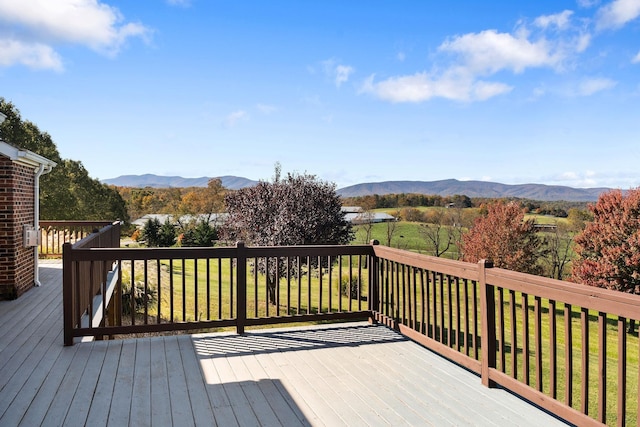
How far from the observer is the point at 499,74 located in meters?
23.7

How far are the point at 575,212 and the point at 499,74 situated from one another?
1078 centimetres

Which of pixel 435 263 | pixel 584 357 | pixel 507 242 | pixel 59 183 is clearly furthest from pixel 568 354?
pixel 59 183

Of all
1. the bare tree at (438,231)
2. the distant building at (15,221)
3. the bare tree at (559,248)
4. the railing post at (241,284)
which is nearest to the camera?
the railing post at (241,284)

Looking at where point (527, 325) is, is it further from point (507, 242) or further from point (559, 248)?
point (559, 248)

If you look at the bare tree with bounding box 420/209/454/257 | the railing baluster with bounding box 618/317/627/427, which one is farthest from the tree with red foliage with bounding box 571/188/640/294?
the railing baluster with bounding box 618/317/627/427

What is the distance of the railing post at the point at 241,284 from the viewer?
15.3 ft

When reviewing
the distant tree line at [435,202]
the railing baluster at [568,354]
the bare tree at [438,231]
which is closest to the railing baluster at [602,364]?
the railing baluster at [568,354]

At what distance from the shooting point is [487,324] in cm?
330

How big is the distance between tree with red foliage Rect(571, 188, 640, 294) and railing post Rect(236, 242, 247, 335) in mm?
17352

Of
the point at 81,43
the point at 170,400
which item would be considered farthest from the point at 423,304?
the point at 81,43

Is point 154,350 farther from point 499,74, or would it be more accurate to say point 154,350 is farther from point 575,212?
point 575,212

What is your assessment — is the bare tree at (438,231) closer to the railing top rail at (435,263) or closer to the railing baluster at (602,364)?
the railing top rail at (435,263)

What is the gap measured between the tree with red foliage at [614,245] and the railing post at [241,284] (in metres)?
17.4

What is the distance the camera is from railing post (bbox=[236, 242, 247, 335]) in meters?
4.67
